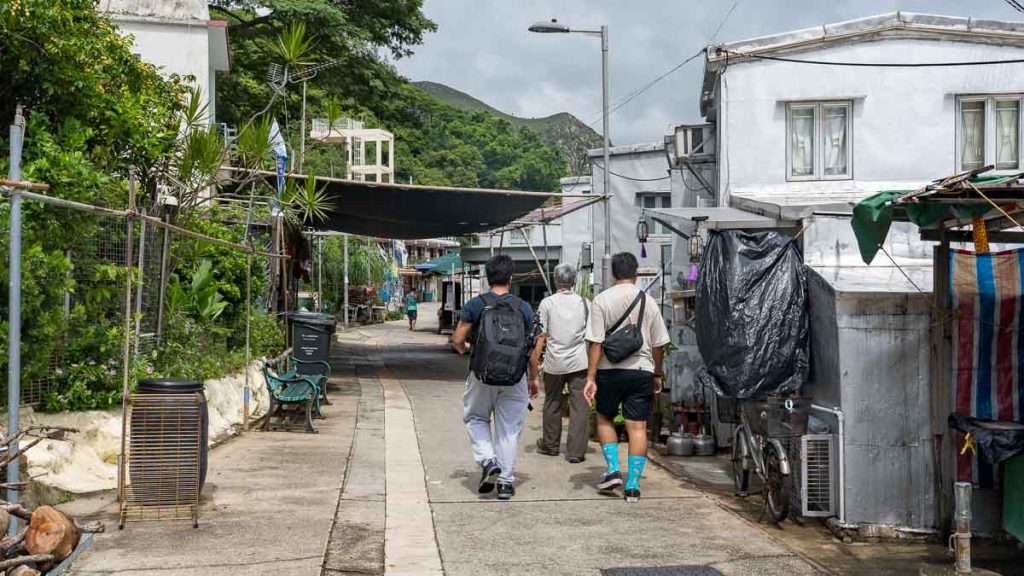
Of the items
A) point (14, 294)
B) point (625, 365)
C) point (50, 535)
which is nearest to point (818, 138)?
point (625, 365)

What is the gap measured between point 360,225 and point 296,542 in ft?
52.7

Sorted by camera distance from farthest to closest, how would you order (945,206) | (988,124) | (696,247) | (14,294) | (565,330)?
(988,124) < (696,247) < (565,330) < (945,206) < (14,294)

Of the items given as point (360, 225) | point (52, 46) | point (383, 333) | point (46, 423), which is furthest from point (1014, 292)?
point (383, 333)

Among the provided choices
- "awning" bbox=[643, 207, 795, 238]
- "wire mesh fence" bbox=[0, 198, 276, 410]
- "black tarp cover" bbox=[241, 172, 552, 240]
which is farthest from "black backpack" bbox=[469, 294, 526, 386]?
"black tarp cover" bbox=[241, 172, 552, 240]

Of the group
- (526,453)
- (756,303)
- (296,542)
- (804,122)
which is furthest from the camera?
(804,122)

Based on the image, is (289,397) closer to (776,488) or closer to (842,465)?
(776,488)

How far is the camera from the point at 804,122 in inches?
549

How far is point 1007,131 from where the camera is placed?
13680 millimetres

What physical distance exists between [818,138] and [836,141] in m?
0.29

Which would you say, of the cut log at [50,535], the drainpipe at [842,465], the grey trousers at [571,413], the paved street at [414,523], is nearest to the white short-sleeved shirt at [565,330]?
the grey trousers at [571,413]

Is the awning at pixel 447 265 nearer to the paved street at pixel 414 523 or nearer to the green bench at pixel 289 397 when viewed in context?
the green bench at pixel 289 397

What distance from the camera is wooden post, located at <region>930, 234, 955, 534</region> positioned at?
20.3 ft

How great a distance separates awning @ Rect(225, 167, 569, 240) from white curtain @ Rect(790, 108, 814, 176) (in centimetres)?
357

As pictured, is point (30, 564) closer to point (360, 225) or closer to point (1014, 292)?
point (1014, 292)
